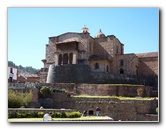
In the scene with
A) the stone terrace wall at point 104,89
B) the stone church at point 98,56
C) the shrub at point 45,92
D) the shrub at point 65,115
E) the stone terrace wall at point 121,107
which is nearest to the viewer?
the shrub at point 65,115

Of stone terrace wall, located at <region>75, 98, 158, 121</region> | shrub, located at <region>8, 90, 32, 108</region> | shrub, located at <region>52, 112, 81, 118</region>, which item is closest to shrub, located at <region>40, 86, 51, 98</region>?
shrub, located at <region>8, 90, 32, 108</region>

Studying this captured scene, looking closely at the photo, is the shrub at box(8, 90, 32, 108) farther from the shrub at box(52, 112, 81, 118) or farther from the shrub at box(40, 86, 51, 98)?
the shrub at box(52, 112, 81, 118)

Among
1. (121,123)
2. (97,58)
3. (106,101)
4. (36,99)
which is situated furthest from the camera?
(97,58)

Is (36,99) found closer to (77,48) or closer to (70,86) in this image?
(70,86)

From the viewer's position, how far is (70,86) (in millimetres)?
20344

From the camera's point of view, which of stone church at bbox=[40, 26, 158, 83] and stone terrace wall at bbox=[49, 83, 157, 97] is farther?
stone church at bbox=[40, 26, 158, 83]

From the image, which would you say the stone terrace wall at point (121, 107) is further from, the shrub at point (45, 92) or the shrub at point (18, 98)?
the shrub at point (18, 98)

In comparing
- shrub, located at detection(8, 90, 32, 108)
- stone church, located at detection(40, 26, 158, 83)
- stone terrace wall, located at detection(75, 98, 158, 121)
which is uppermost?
stone church, located at detection(40, 26, 158, 83)

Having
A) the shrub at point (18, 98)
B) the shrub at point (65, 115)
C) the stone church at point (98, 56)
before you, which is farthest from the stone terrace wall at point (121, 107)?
the stone church at point (98, 56)

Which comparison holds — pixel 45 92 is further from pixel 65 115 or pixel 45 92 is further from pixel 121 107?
pixel 65 115

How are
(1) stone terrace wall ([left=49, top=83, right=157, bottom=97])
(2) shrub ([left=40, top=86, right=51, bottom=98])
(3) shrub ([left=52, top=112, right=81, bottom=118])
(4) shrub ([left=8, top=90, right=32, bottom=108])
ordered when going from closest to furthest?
(3) shrub ([left=52, top=112, right=81, bottom=118]), (4) shrub ([left=8, top=90, right=32, bottom=108]), (2) shrub ([left=40, top=86, right=51, bottom=98]), (1) stone terrace wall ([left=49, top=83, right=157, bottom=97])

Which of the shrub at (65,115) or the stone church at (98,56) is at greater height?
the stone church at (98,56)

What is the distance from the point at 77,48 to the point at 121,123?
17.5 meters
